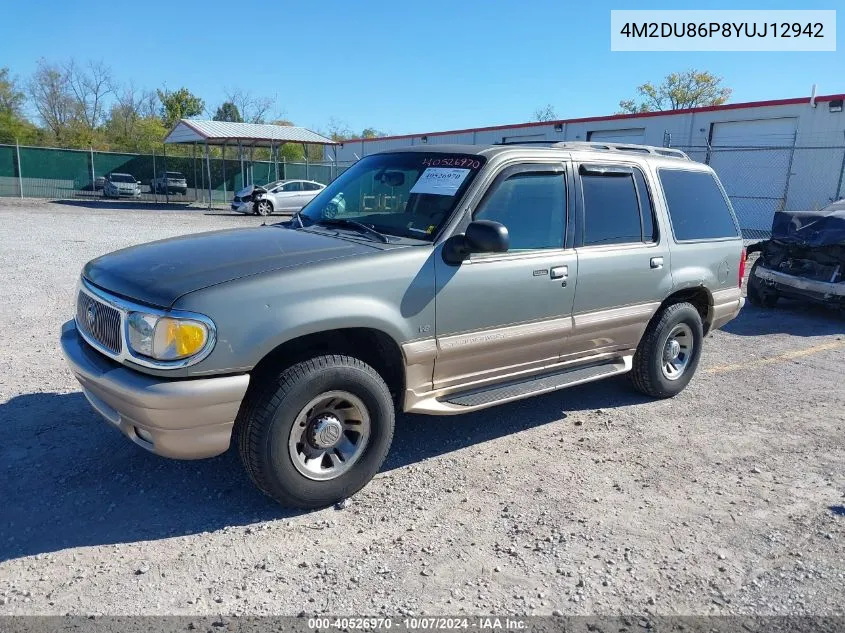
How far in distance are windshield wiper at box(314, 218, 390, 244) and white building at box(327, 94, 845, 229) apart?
14924 millimetres

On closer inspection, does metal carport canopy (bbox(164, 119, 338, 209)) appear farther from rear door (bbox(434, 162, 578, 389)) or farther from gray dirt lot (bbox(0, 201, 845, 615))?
rear door (bbox(434, 162, 578, 389))

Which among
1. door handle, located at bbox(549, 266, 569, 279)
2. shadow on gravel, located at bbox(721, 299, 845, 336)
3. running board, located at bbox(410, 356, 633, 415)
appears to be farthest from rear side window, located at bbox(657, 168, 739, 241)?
shadow on gravel, located at bbox(721, 299, 845, 336)

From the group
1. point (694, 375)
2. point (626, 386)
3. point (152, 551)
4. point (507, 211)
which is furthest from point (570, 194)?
point (152, 551)

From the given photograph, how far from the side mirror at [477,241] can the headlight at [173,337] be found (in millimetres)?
1471

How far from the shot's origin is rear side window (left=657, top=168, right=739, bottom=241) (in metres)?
5.36

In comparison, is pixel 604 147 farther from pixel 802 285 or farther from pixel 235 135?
pixel 235 135

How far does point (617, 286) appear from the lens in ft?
15.8

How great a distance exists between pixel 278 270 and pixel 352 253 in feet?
1.52

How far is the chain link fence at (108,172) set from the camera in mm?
29109

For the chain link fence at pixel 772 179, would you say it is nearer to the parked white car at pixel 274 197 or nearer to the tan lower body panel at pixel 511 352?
the parked white car at pixel 274 197

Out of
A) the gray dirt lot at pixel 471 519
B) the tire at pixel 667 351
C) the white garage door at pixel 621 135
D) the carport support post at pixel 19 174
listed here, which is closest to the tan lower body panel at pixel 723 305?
the tire at pixel 667 351

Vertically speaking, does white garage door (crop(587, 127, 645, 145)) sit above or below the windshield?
above

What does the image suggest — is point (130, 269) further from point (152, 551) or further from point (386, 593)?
point (386, 593)

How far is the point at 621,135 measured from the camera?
25781 mm
